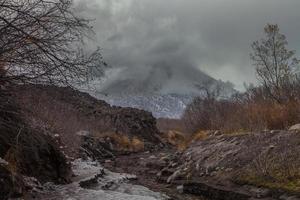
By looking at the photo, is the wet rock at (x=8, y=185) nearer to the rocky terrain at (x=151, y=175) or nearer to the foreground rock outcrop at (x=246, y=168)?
the rocky terrain at (x=151, y=175)

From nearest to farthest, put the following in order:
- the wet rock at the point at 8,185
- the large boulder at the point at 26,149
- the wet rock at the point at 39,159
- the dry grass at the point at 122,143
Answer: the wet rock at the point at 8,185 → the large boulder at the point at 26,149 → the wet rock at the point at 39,159 → the dry grass at the point at 122,143

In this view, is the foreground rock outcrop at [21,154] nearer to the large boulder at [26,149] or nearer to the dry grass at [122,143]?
the large boulder at [26,149]

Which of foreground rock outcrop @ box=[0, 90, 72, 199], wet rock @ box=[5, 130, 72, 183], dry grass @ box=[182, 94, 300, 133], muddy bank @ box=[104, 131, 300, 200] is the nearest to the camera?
foreground rock outcrop @ box=[0, 90, 72, 199]

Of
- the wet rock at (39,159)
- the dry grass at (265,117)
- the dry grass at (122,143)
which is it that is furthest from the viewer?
the dry grass at (122,143)

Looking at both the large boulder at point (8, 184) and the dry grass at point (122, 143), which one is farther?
the dry grass at point (122, 143)

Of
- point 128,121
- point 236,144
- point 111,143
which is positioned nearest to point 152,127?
point 128,121

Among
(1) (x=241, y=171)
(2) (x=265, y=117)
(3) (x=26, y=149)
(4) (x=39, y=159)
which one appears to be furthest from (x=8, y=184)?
(2) (x=265, y=117)

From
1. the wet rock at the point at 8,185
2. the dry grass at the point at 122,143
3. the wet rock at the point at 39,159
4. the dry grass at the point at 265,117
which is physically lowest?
the wet rock at the point at 8,185

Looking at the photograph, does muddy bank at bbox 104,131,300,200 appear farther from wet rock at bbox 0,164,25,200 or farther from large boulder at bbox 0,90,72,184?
wet rock at bbox 0,164,25,200

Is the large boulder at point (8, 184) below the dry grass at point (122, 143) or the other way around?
below

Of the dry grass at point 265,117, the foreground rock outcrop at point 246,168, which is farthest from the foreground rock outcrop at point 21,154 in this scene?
the dry grass at point 265,117

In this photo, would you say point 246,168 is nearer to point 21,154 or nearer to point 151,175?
point 21,154

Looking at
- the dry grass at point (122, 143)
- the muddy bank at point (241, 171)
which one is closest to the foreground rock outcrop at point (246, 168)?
the muddy bank at point (241, 171)

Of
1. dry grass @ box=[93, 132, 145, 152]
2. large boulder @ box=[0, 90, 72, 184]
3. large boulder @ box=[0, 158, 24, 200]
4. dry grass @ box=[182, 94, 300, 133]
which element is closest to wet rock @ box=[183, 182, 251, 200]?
large boulder @ box=[0, 90, 72, 184]
